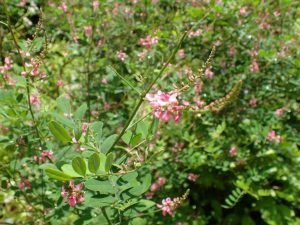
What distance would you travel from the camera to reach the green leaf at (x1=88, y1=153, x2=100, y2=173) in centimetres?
118

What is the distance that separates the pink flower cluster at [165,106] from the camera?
1323mm

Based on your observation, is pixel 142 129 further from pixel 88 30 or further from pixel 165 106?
pixel 88 30

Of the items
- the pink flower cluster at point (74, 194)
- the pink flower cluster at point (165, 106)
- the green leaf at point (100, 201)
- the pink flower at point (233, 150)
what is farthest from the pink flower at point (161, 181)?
the pink flower cluster at point (165, 106)

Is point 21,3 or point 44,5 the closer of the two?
point 21,3

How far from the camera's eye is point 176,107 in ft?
4.34

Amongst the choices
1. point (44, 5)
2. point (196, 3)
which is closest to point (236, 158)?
point (196, 3)

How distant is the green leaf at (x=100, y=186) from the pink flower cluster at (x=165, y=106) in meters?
0.29

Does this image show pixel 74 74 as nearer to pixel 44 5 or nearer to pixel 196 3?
pixel 44 5

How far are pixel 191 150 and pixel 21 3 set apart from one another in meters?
1.61

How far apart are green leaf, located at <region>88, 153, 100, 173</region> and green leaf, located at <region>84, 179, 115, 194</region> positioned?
110mm

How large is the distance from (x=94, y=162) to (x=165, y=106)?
0.30 m

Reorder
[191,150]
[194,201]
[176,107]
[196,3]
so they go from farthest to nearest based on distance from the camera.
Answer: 1. [194,201]
2. [196,3]
3. [191,150]
4. [176,107]

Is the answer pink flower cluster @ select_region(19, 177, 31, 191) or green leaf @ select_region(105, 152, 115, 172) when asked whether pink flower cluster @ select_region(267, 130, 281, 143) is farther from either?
green leaf @ select_region(105, 152, 115, 172)

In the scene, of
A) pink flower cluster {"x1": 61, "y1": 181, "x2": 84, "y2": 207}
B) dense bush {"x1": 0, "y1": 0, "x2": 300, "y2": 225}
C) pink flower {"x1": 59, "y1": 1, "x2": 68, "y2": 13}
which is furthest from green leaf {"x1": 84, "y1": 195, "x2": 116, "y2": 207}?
pink flower {"x1": 59, "y1": 1, "x2": 68, "y2": 13}
